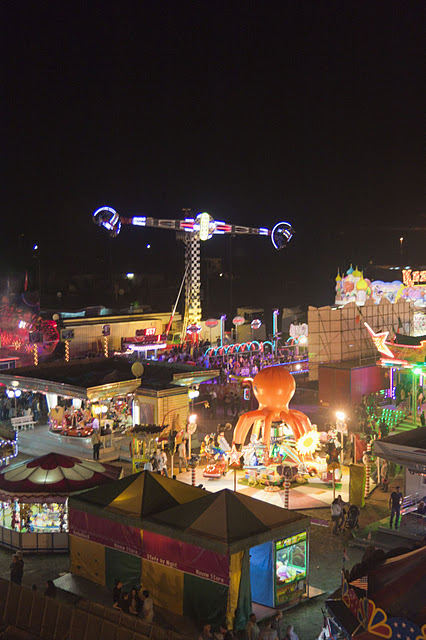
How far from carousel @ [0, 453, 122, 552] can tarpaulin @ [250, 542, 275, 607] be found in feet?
15.1

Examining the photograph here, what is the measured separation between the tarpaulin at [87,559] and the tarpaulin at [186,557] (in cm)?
118

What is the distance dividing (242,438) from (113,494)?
7.15 metres

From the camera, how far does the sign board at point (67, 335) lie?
36938 mm

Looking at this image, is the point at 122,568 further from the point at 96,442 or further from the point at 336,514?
the point at 96,442

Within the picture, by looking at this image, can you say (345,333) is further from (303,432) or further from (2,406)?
(2,406)

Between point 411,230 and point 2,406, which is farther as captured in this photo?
point 411,230

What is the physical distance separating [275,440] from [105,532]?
849cm

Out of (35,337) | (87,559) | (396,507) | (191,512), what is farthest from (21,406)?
(191,512)

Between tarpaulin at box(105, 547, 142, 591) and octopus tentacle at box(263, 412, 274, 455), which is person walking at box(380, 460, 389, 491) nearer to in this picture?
octopus tentacle at box(263, 412, 274, 455)

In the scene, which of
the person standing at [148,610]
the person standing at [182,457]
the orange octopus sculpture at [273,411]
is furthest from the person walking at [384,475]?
the person standing at [148,610]

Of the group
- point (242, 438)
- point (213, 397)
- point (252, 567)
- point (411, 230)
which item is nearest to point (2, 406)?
point (213, 397)

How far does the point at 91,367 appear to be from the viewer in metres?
26.9

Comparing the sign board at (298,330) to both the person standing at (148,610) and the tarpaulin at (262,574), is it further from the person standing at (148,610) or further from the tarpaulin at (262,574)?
the person standing at (148,610)

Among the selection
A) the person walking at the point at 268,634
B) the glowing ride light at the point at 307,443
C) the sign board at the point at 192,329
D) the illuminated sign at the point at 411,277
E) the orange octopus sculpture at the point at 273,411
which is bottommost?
the person walking at the point at 268,634
